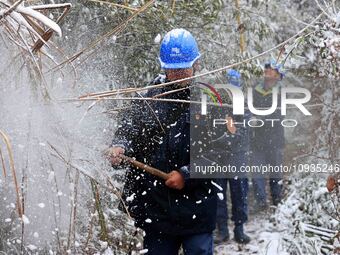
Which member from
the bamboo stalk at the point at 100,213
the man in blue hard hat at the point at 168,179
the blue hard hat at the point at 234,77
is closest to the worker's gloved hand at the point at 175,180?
the man in blue hard hat at the point at 168,179

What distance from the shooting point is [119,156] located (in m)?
3.96

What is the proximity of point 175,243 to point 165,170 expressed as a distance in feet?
1.78

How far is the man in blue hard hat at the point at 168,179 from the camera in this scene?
4031 millimetres

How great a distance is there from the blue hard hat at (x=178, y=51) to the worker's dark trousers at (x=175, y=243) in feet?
3.78

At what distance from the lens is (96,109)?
4180 millimetres

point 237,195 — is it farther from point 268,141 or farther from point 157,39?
point 157,39

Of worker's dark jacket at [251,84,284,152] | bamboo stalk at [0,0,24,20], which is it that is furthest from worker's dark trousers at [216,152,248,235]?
bamboo stalk at [0,0,24,20]

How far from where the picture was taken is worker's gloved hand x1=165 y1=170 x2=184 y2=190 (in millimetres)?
3947

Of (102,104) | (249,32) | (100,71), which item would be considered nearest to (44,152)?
(102,104)

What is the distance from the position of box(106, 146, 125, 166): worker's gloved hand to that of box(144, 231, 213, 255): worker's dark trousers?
1.88ft

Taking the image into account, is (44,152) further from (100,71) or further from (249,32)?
(249,32)

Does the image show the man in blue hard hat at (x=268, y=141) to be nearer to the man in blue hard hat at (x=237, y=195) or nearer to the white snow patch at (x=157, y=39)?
the man in blue hard hat at (x=237, y=195)

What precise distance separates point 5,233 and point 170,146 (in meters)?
1.26

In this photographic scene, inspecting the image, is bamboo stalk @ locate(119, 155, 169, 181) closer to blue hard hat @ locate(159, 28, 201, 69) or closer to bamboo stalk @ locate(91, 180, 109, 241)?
bamboo stalk @ locate(91, 180, 109, 241)
